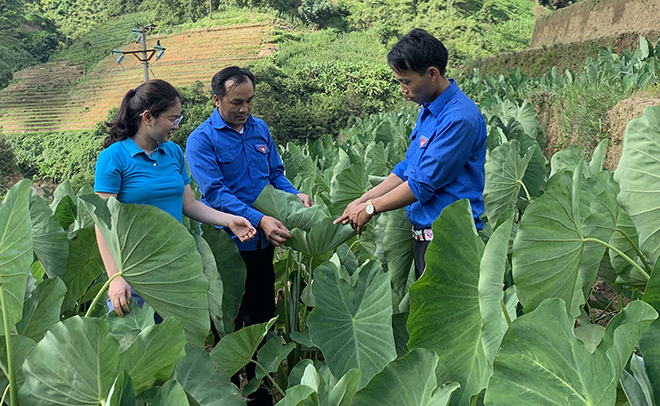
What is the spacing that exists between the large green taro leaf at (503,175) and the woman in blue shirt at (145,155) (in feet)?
2.88

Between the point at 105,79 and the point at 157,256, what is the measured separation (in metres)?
53.1

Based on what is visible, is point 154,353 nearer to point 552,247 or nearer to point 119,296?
point 119,296

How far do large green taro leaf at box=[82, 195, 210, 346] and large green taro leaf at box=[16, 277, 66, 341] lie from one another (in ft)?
0.59

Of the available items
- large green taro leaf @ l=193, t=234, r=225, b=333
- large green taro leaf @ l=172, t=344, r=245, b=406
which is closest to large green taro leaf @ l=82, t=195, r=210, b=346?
large green taro leaf @ l=172, t=344, r=245, b=406

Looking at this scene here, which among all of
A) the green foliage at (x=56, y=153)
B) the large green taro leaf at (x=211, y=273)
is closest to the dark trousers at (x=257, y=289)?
the large green taro leaf at (x=211, y=273)

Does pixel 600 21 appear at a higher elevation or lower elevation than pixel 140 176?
lower

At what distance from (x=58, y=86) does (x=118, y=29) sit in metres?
13.3

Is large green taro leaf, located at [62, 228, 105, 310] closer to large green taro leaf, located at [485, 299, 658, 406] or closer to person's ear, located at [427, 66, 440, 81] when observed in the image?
person's ear, located at [427, 66, 440, 81]

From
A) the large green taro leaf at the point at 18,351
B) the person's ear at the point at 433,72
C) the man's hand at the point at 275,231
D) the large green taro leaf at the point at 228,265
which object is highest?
the person's ear at the point at 433,72

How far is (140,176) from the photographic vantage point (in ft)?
5.08

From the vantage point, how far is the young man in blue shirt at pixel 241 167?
1844 millimetres

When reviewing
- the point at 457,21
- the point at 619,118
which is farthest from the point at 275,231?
the point at 457,21

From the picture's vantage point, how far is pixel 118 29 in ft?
200

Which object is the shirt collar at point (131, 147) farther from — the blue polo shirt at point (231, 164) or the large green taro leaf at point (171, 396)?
the large green taro leaf at point (171, 396)
